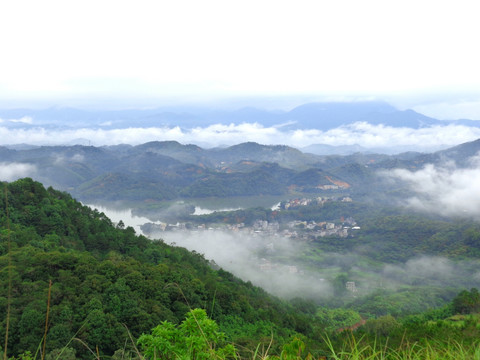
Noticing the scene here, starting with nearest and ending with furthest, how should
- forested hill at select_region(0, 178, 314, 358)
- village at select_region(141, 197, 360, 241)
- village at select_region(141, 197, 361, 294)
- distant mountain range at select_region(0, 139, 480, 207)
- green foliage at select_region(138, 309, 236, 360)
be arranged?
green foliage at select_region(138, 309, 236, 360)
forested hill at select_region(0, 178, 314, 358)
village at select_region(141, 197, 361, 294)
village at select_region(141, 197, 360, 241)
distant mountain range at select_region(0, 139, 480, 207)

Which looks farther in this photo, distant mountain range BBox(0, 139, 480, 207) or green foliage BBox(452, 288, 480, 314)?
distant mountain range BBox(0, 139, 480, 207)

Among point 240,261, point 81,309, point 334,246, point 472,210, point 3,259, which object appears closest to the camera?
point 81,309

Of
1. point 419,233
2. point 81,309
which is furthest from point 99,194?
point 81,309

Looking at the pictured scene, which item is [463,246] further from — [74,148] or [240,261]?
[74,148]

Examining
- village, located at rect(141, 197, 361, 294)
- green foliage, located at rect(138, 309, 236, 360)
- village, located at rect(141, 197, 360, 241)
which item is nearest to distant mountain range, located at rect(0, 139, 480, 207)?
village, located at rect(141, 197, 360, 241)

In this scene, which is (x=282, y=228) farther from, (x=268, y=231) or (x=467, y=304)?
(x=467, y=304)

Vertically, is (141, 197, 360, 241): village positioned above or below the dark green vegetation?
below

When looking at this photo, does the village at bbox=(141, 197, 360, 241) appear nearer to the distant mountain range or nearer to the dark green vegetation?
the distant mountain range
